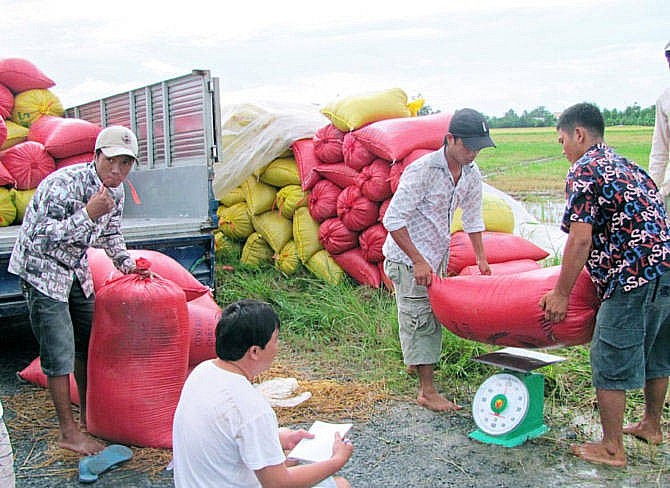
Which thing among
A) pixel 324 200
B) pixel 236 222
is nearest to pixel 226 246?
pixel 236 222

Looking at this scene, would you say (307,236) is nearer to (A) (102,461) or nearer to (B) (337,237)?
(B) (337,237)

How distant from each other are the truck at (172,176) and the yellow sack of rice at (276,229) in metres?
1.16

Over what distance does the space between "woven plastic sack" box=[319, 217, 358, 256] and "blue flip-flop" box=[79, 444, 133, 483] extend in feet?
9.46

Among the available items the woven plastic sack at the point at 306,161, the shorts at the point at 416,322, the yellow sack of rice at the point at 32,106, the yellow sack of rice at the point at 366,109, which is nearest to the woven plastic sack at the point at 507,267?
the shorts at the point at 416,322

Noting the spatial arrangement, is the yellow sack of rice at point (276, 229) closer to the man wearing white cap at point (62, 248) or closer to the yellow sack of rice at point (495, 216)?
the yellow sack of rice at point (495, 216)

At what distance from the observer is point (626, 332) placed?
9.09ft

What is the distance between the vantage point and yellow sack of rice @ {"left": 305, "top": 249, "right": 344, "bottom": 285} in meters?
5.75

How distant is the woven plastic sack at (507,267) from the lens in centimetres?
423

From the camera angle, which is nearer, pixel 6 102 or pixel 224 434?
pixel 224 434

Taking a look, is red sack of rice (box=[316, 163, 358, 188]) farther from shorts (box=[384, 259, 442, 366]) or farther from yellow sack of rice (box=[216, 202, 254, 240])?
shorts (box=[384, 259, 442, 366])

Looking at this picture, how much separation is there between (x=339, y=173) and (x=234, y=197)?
64.8 inches

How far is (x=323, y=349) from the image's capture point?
15.3 feet

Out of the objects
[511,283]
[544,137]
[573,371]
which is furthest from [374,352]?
[544,137]

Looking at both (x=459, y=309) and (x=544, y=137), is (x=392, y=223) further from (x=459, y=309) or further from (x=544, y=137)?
(x=544, y=137)
